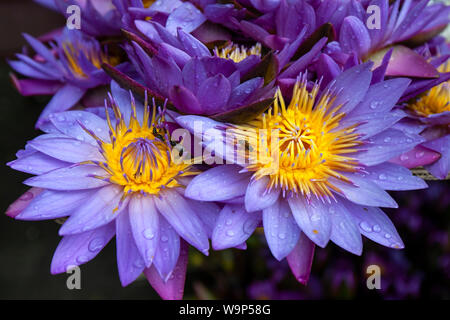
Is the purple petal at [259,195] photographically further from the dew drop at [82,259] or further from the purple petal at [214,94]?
the dew drop at [82,259]

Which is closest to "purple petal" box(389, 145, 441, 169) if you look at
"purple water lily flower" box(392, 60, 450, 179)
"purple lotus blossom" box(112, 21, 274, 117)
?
"purple water lily flower" box(392, 60, 450, 179)

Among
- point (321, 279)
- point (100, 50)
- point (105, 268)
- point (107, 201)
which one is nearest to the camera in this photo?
point (107, 201)


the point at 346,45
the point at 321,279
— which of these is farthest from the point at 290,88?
the point at 321,279

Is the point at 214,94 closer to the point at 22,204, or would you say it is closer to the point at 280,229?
the point at 280,229

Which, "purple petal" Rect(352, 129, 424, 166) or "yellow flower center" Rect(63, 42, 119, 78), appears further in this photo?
"yellow flower center" Rect(63, 42, 119, 78)

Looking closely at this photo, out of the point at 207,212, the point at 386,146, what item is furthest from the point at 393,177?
the point at 207,212

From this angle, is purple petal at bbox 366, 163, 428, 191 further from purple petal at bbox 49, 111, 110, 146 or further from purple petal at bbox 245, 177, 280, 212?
purple petal at bbox 49, 111, 110, 146

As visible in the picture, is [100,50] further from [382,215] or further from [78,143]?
[382,215]
